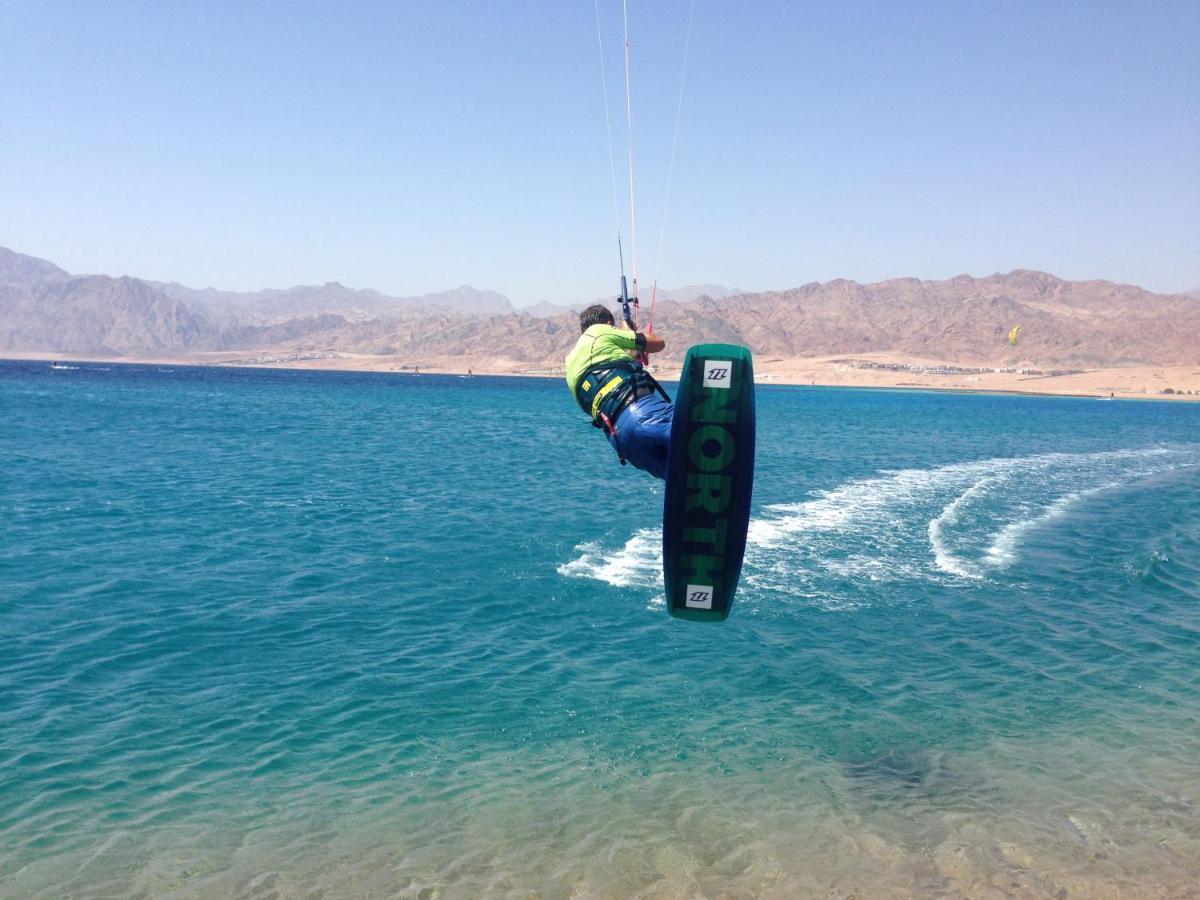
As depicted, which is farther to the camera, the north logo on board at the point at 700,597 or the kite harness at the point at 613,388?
the kite harness at the point at 613,388

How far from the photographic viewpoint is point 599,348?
9.12 meters

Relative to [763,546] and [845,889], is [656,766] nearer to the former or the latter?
[845,889]

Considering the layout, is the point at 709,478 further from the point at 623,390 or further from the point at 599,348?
the point at 599,348

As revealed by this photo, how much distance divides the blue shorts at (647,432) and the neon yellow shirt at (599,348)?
63 centimetres

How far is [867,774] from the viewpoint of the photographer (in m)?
12.0

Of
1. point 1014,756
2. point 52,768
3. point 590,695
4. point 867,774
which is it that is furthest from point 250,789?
point 1014,756

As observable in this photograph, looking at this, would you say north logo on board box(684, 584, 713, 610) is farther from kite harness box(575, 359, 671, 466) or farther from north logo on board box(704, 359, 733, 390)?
north logo on board box(704, 359, 733, 390)

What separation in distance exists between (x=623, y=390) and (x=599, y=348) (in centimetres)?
59

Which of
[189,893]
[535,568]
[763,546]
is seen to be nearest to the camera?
[189,893]

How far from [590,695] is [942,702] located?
598cm

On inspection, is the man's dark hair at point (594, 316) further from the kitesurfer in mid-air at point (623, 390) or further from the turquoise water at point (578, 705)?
the turquoise water at point (578, 705)

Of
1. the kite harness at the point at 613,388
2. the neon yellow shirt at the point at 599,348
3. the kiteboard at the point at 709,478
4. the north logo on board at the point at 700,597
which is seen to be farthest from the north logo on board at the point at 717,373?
the north logo on board at the point at 700,597

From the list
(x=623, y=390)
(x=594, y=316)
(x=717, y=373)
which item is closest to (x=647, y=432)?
(x=623, y=390)

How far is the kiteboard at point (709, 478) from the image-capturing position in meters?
7.77
